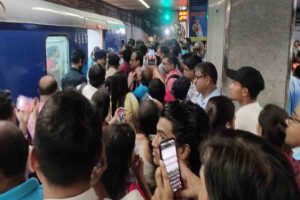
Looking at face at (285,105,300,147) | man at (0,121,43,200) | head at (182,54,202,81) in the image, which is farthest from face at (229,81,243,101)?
man at (0,121,43,200)

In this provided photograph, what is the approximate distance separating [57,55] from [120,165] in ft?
15.5

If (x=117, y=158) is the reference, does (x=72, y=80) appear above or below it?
below

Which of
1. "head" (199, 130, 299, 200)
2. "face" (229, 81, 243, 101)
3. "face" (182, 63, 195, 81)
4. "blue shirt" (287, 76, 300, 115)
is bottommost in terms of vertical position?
"blue shirt" (287, 76, 300, 115)

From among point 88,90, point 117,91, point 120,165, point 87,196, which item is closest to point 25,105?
point 117,91

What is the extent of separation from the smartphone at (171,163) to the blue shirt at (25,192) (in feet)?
1.76

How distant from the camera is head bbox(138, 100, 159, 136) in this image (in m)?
2.86

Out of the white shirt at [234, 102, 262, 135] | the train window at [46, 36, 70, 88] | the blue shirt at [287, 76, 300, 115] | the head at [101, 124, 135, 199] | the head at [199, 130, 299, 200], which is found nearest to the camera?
the head at [199, 130, 299, 200]

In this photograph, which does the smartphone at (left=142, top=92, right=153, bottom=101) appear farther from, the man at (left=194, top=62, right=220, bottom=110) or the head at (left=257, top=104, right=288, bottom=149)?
the head at (left=257, top=104, right=288, bottom=149)

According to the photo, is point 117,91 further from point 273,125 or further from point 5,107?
point 273,125

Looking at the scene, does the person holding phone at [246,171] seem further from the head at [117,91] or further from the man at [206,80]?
the head at [117,91]

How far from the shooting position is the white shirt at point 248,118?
2928 millimetres

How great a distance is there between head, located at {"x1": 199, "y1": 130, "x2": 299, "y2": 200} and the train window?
16.4 feet

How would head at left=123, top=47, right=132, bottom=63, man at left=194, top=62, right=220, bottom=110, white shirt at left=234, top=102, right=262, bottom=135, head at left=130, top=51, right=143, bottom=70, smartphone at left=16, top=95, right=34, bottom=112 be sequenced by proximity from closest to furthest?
white shirt at left=234, top=102, right=262, bottom=135 < smartphone at left=16, top=95, right=34, bottom=112 < man at left=194, top=62, right=220, bottom=110 < head at left=130, top=51, right=143, bottom=70 < head at left=123, top=47, right=132, bottom=63

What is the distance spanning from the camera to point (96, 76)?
4.36 metres
